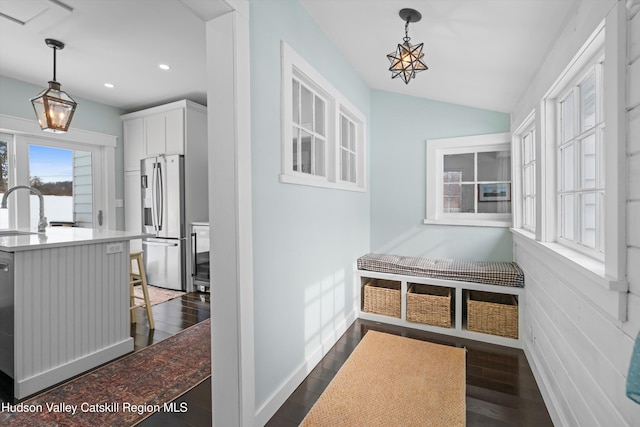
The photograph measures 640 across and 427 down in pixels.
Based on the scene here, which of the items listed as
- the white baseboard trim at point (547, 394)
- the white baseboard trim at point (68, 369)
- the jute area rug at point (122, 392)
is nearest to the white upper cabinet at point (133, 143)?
the white baseboard trim at point (68, 369)

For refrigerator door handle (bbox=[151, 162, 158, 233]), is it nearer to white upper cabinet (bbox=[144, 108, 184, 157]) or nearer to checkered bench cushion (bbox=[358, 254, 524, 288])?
white upper cabinet (bbox=[144, 108, 184, 157])

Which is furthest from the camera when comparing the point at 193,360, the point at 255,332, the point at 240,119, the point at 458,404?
the point at 193,360

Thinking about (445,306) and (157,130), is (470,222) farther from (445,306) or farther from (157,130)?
(157,130)

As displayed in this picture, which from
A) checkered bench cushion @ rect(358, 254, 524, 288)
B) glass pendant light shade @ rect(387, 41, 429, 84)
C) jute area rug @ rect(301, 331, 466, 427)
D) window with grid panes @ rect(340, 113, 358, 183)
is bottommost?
jute area rug @ rect(301, 331, 466, 427)

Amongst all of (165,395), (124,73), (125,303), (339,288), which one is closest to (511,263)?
(339,288)

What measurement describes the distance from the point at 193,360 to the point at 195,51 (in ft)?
9.17

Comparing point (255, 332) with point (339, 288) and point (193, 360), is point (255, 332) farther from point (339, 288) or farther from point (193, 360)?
point (339, 288)

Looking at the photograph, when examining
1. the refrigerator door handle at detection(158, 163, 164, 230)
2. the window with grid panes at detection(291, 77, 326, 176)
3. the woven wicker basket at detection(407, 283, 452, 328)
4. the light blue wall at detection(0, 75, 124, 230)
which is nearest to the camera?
the window with grid panes at detection(291, 77, 326, 176)

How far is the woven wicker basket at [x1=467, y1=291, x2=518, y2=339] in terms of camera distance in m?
2.70

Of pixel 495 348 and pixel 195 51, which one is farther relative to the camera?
pixel 195 51

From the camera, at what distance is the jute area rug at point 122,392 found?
1787 mm

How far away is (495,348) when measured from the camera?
8.75 ft

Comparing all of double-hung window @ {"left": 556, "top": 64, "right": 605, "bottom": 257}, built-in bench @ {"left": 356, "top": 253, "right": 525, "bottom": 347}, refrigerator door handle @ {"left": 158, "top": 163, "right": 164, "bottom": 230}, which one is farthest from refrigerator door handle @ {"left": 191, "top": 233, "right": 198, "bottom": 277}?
double-hung window @ {"left": 556, "top": 64, "right": 605, "bottom": 257}

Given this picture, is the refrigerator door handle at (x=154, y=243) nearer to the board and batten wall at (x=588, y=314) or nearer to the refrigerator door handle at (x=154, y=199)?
the refrigerator door handle at (x=154, y=199)
